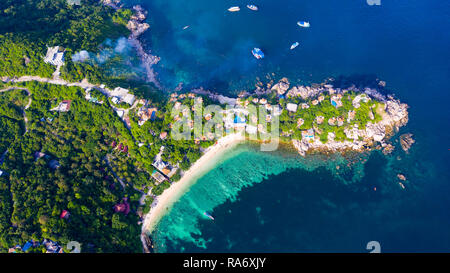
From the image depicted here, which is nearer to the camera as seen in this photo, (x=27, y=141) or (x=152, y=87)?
(x=27, y=141)

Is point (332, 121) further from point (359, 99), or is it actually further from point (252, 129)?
point (252, 129)

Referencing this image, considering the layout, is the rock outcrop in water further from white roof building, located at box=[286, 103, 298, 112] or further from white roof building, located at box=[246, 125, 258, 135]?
white roof building, located at box=[246, 125, 258, 135]

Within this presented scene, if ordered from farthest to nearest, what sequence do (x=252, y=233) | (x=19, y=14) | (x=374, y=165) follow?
(x=19, y=14) < (x=374, y=165) < (x=252, y=233)

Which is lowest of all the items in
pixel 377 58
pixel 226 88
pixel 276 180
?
pixel 276 180

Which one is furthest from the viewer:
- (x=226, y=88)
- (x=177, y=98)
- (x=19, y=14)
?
(x=19, y=14)

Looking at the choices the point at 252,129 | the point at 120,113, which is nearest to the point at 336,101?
the point at 252,129

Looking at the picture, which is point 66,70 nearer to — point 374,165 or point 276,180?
point 276,180
